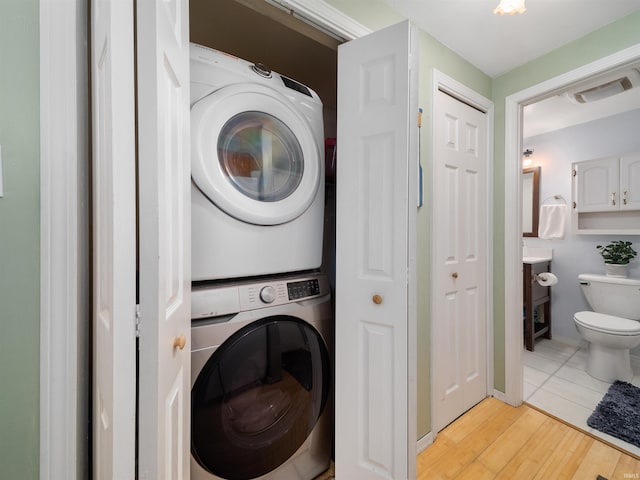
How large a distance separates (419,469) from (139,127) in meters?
1.83

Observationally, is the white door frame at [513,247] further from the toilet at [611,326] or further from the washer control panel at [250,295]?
the washer control panel at [250,295]

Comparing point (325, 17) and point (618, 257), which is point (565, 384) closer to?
point (618, 257)

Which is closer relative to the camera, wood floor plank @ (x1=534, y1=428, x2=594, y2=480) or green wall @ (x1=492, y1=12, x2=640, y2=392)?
wood floor plank @ (x1=534, y1=428, x2=594, y2=480)

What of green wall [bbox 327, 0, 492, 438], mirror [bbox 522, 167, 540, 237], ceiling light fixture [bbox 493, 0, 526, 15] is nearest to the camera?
ceiling light fixture [bbox 493, 0, 526, 15]

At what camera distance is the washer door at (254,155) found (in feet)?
2.79

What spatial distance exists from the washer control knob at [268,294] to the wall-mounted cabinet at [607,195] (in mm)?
3276

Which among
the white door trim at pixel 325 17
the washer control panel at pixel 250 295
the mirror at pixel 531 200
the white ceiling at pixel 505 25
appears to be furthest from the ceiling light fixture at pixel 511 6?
A: the mirror at pixel 531 200

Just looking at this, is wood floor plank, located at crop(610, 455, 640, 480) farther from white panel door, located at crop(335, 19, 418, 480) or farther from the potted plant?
the potted plant

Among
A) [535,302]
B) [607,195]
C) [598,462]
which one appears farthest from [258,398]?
[607,195]

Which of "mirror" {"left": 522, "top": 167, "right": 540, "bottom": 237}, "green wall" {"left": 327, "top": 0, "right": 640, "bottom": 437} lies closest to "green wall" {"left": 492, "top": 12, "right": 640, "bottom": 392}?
"green wall" {"left": 327, "top": 0, "right": 640, "bottom": 437}

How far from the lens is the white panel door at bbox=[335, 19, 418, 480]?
1.00 metres

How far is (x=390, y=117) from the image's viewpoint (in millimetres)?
1022

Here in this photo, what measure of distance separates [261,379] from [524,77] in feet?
7.85

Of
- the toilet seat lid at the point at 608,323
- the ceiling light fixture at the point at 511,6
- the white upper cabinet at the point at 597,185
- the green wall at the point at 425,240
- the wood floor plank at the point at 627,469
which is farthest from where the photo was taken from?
the white upper cabinet at the point at 597,185
